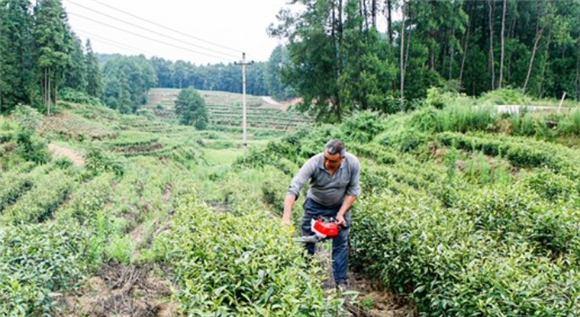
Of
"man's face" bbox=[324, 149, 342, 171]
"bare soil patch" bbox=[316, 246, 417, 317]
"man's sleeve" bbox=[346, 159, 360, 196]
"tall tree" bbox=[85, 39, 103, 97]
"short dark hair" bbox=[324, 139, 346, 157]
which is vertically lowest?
"bare soil patch" bbox=[316, 246, 417, 317]

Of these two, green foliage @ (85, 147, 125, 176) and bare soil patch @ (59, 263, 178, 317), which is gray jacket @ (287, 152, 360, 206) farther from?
green foliage @ (85, 147, 125, 176)

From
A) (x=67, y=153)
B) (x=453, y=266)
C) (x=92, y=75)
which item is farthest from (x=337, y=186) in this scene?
(x=92, y=75)

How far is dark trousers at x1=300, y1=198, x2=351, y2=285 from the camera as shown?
14.7 feet

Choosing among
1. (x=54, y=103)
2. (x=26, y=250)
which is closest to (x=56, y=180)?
(x=26, y=250)

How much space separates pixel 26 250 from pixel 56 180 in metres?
10.7

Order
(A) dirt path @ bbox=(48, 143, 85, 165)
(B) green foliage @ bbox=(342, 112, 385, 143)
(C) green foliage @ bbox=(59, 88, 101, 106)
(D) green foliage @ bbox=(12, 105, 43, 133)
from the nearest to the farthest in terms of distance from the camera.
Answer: (B) green foliage @ bbox=(342, 112, 385, 143)
(D) green foliage @ bbox=(12, 105, 43, 133)
(A) dirt path @ bbox=(48, 143, 85, 165)
(C) green foliage @ bbox=(59, 88, 101, 106)

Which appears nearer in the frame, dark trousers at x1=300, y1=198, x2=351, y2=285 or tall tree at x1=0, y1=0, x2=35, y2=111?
dark trousers at x1=300, y1=198, x2=351, y2=285

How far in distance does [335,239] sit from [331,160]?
88 cm

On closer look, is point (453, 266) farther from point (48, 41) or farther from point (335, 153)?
point (48, 41)

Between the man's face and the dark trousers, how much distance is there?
54 cm

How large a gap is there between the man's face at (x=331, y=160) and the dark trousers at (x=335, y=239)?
540 mm

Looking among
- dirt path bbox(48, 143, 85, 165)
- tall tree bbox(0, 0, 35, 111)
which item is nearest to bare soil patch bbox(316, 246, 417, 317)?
dirt path bbox(48, 143, 85, 165)

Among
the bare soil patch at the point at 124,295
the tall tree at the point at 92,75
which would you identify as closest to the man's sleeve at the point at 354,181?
the bare soil patch at the point at 124,295

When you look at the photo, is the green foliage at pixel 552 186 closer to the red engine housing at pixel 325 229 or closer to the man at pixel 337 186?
the man at pixel 337 186
